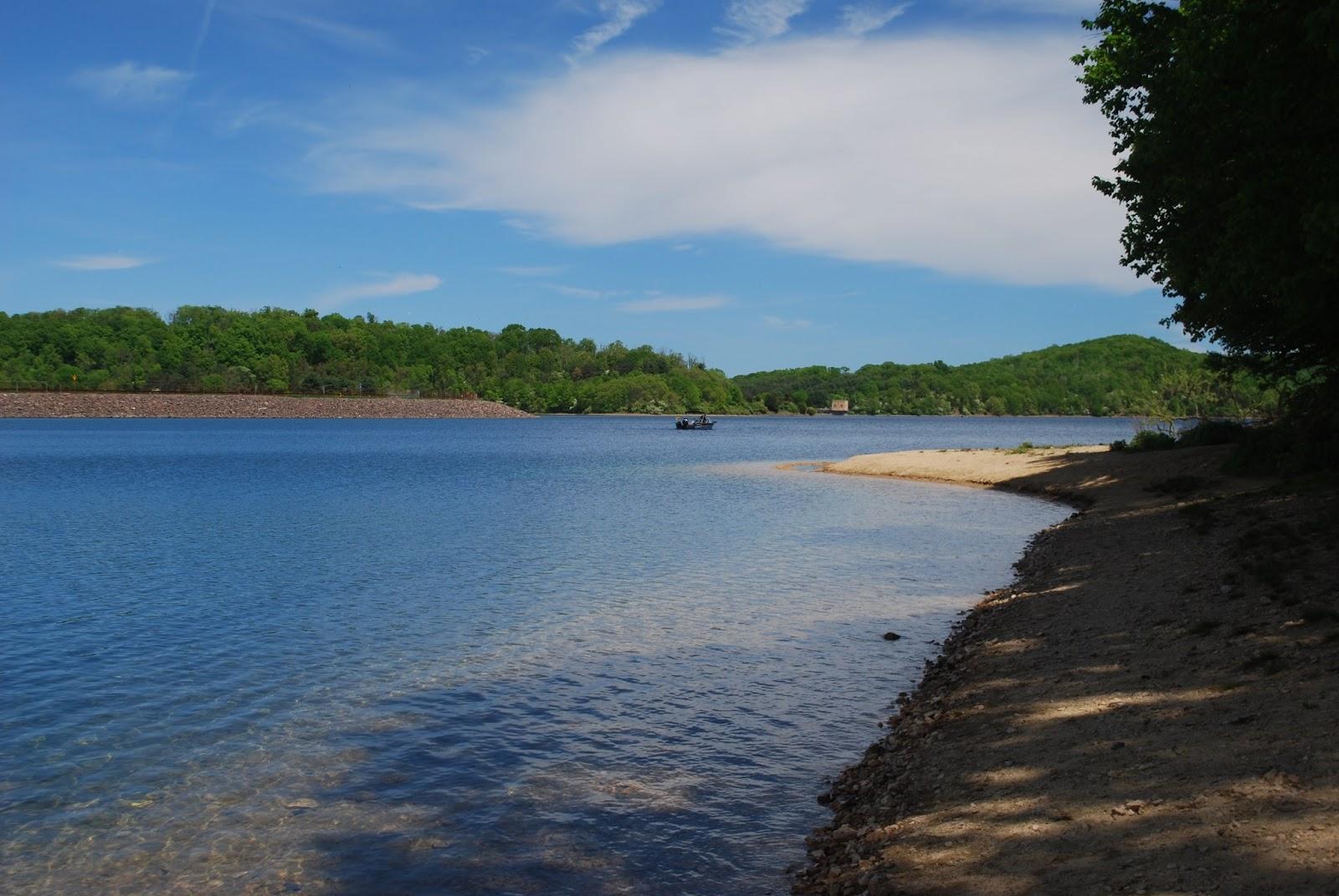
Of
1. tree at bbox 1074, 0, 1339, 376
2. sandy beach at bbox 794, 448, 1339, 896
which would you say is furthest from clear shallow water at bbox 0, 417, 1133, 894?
tree at bbox 1074, 0, 1339, 376

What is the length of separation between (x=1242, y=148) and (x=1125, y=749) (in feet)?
40.8

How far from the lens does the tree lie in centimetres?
1412

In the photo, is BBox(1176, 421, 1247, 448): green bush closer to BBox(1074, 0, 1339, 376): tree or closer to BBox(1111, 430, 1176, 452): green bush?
BBox(1111, 430, 1176, 452): green bush

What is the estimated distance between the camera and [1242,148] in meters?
16.9

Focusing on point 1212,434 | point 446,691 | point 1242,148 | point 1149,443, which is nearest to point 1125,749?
point 446,691

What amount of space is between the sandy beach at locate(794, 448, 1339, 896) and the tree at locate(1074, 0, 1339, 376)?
15.5ft

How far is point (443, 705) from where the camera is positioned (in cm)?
1382

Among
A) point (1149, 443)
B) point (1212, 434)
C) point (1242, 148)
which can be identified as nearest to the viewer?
point (1242, 148)

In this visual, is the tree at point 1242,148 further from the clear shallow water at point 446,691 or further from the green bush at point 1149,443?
the green bush at point 1149,443

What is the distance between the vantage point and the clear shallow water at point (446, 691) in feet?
30.2

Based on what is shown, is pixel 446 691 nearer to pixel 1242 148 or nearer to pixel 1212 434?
pixel 1242 148

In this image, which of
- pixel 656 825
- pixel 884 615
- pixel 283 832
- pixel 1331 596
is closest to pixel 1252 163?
pixel 1331 596

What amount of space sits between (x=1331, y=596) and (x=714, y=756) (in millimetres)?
8716

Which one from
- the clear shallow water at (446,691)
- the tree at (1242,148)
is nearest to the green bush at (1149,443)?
the clear shallow water at (446,691)
